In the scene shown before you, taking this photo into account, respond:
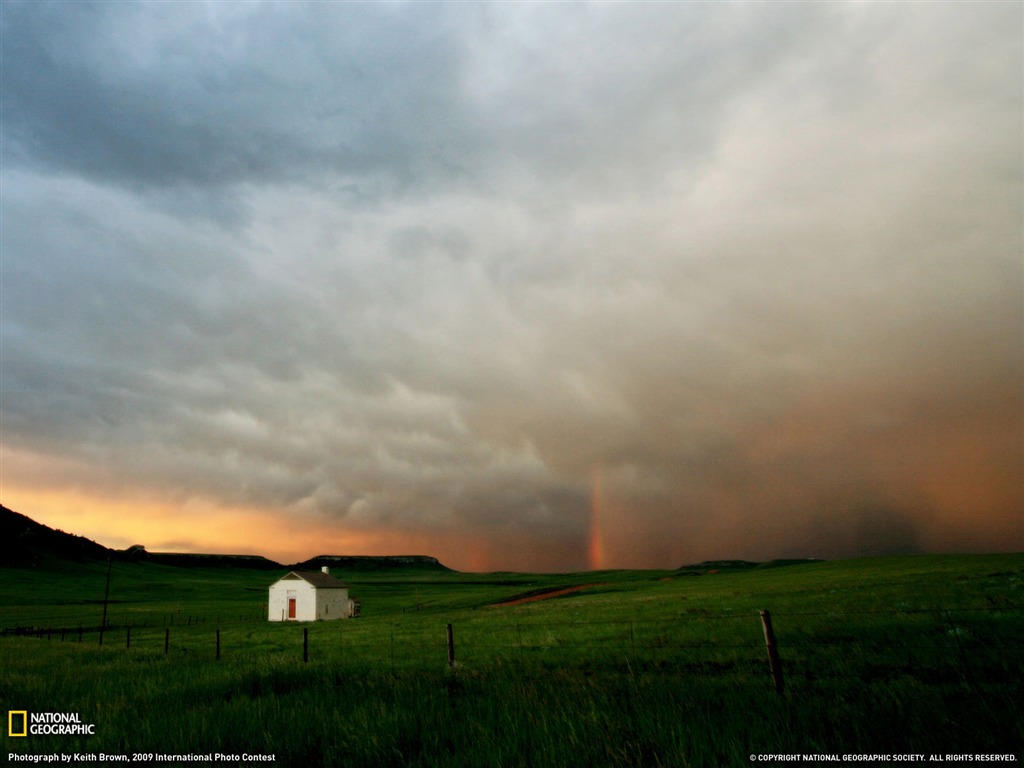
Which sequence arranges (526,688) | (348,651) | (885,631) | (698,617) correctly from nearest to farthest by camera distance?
1. (526,688)
2. (885,631)
3. (348,651)
4. (698,617)

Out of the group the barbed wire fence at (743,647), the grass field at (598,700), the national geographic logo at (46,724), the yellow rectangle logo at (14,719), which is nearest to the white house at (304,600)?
the barbed wire fence at (743,647)

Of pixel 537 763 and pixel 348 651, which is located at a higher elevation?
pixel 537 763

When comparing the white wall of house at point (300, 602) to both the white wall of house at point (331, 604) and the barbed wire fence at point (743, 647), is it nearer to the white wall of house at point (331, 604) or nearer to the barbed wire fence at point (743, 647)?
the white wall of house at point (331, 604)

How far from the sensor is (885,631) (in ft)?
68.7

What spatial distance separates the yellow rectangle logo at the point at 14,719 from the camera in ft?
28.6

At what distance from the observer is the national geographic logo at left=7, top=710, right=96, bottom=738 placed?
8.49 metres

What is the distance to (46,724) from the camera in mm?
9242

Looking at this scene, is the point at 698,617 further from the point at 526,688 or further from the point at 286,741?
the point at 286,741

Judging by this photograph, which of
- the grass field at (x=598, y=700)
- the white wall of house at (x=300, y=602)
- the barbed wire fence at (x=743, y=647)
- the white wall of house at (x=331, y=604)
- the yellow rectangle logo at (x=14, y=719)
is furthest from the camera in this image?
the white wall of house at (x=331, y=604)

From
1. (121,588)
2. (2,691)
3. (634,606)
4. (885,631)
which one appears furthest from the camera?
(121,588)

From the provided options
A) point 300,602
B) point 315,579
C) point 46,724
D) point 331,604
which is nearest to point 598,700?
point 46,724

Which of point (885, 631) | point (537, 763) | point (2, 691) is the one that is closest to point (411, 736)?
point (537, 763)

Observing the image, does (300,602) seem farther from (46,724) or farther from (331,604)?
(46,724)

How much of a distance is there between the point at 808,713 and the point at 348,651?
2844cm
